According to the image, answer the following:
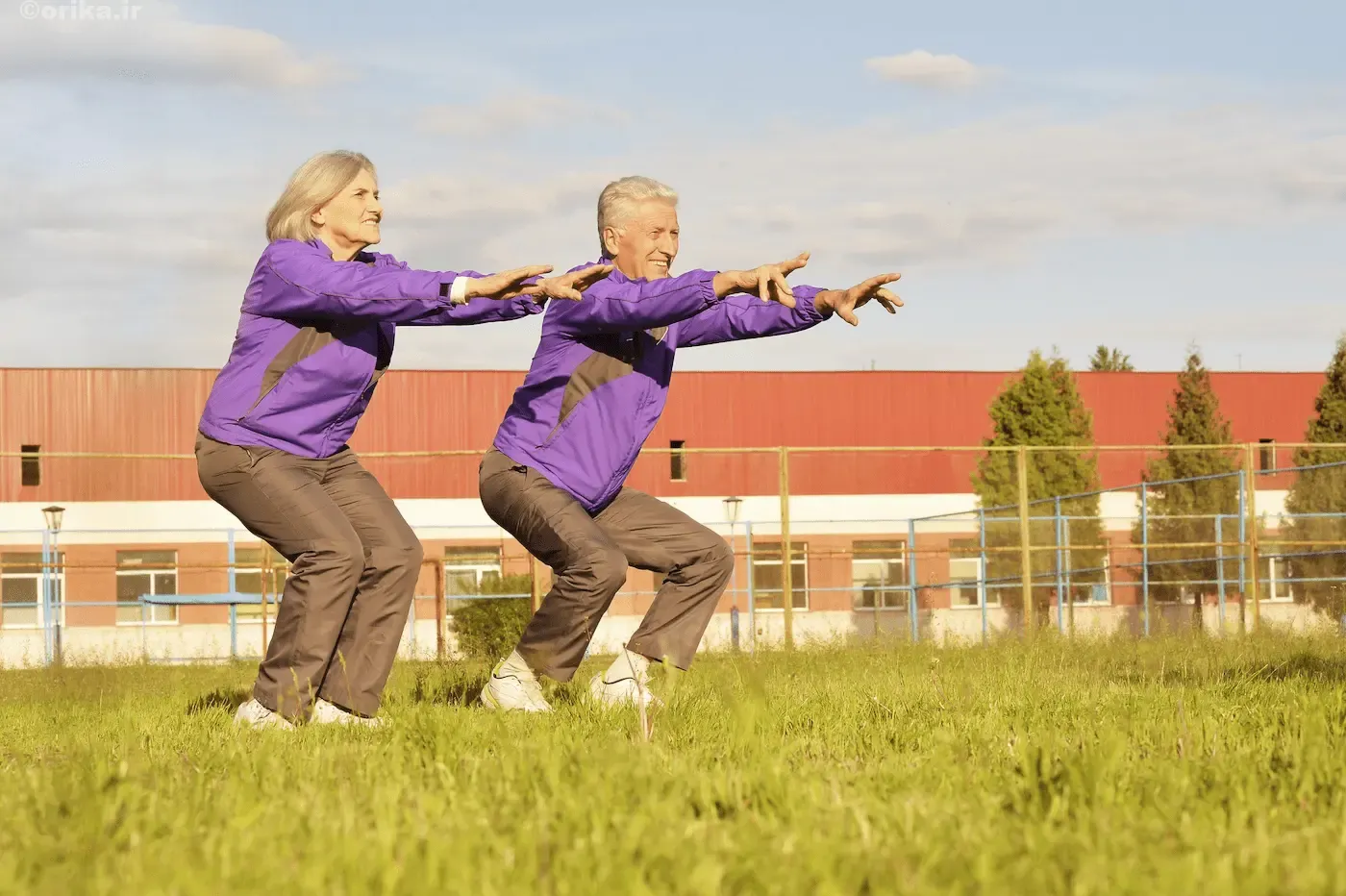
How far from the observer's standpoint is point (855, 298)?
5.55 metres

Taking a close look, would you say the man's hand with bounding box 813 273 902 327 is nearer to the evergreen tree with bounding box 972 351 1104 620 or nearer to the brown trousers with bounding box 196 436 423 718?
the brown trousers with bounding box 196 436 423 718

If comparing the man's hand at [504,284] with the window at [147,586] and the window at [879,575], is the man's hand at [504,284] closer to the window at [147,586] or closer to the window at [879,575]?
the window at [147,586]

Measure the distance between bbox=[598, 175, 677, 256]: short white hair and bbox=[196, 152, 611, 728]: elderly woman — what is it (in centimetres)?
103

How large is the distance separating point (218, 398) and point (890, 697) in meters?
2.57

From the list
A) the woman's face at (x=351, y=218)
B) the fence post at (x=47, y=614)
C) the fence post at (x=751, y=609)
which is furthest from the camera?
the fence post at (x=47, y=614)

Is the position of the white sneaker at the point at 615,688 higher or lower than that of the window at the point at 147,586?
higher

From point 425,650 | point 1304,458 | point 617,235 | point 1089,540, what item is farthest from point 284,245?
point 1304,458

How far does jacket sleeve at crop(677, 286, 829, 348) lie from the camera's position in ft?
19.1

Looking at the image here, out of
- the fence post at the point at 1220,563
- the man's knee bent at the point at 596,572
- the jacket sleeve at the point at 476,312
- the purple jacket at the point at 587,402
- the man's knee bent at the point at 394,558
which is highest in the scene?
the jacket sleeve at the point at 476,312

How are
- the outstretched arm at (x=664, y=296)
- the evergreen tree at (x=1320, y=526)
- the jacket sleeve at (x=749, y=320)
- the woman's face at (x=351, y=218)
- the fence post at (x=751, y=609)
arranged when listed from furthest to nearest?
the evergreen tree at (x=1320, y=526) < the fence post at (x=751, y=609) < the jacket sleeve at (x=749, y=320) < the woman's face at (x=351, y=218) < the outstretched arm at (x=664, y=296)

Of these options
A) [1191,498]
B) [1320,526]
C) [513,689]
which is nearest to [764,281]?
[513,689]

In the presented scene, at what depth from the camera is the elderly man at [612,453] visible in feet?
18.1

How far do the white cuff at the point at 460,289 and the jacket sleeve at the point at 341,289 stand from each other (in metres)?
0.02

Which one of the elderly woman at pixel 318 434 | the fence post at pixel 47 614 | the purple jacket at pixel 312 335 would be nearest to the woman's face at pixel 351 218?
the elderly woman at pixel 318 434
